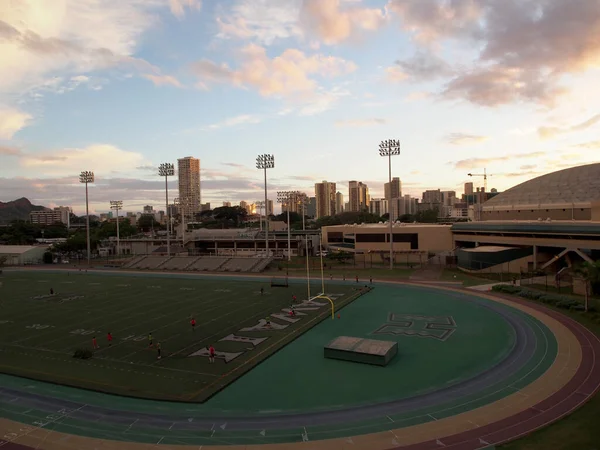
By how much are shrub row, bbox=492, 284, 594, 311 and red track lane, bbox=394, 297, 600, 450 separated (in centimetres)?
1527

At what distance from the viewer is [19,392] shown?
78.5 feet

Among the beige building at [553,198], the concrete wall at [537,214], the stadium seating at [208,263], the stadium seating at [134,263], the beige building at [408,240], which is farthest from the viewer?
the stadium seating at [134,263]

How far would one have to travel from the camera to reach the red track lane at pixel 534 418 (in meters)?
17.2

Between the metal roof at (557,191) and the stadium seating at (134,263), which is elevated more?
the metal roof at (557,191)

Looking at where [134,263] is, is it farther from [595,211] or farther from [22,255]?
[595,211]

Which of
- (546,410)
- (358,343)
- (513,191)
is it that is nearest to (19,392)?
(358,343)

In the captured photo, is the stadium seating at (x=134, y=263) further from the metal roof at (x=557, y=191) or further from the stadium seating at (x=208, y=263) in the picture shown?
the metal roof at (x=557, y=191)

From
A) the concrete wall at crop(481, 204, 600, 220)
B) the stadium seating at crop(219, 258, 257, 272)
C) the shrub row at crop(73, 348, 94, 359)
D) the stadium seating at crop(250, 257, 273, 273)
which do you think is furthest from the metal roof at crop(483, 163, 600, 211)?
the shrub row at crop(73, 348, 94, 359)

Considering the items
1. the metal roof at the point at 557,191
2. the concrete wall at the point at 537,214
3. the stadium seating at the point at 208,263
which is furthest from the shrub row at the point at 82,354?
the metal roof at the point at 557,191

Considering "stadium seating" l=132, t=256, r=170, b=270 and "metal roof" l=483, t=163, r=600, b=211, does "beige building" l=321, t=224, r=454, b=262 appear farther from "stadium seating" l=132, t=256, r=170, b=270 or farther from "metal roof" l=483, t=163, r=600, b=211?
"stadium seating" l=132, t=256, r=170, b=270

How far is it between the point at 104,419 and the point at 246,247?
279 ft

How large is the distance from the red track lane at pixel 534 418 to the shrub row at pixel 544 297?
15267 mm

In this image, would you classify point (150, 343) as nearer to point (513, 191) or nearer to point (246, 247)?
point (246, 247)

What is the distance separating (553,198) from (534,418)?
7170 centimetres
